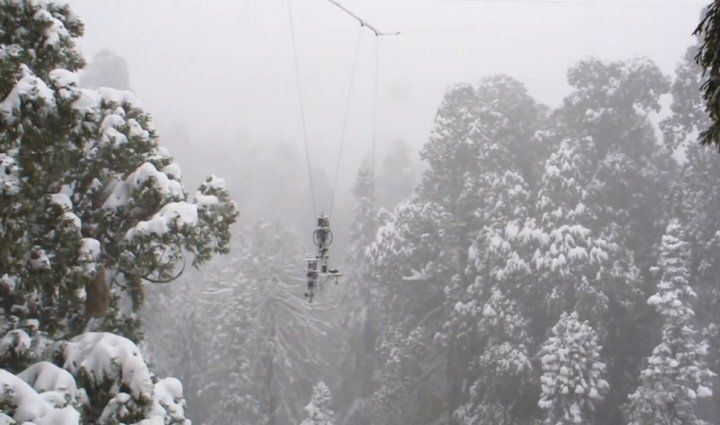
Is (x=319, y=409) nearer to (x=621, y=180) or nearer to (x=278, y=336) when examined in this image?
(x=278, y=336)

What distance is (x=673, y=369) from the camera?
61.7 ft

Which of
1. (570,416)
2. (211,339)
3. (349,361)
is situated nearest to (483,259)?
(570,416)

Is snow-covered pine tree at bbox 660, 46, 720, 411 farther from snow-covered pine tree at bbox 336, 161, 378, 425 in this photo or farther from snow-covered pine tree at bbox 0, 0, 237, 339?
snow-covered pine tree at bbox 0, 0, 237, 339

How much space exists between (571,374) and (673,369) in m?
2.79

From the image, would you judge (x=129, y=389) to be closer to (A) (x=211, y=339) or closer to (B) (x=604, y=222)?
(B) (x=604, y=222)

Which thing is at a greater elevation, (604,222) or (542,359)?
(604,222)

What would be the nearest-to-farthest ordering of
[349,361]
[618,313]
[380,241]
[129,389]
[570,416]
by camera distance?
[129,389], [570,416], [618,313], [380,241], [349,361]

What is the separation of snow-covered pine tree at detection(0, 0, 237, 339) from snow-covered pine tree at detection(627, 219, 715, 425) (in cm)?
1482

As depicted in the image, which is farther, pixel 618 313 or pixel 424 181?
pixel 424 181

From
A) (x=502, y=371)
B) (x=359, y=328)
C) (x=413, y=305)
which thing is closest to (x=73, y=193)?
(x=502, y=371)

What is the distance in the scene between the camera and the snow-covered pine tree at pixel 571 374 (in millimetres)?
19391

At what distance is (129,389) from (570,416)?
49.1ft

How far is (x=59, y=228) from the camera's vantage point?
27.0 ft

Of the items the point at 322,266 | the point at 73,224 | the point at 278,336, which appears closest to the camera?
the point at 73,224
